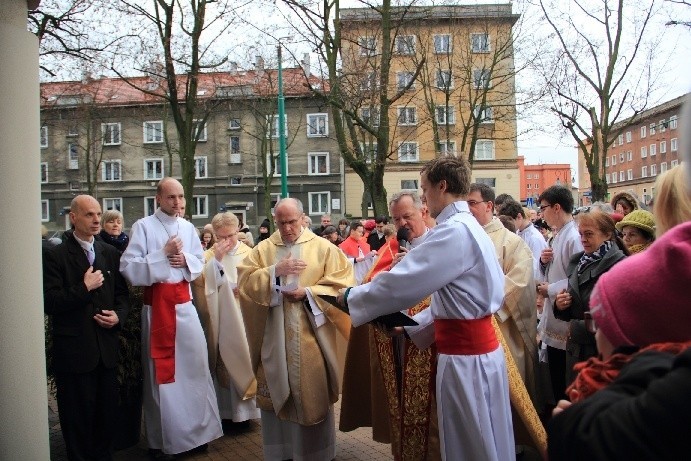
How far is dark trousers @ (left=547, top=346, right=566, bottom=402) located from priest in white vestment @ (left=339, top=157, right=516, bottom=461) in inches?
78.4

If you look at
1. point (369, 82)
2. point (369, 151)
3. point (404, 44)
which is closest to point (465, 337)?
point (369, 82)

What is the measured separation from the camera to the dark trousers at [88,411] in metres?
4.59

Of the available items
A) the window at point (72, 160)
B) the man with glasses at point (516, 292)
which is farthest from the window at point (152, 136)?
the man with glasses at point (516, 292)

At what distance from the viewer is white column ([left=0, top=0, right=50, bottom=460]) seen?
3275 mm

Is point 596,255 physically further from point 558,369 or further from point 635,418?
point 635,418

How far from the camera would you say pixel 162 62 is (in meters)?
14.5

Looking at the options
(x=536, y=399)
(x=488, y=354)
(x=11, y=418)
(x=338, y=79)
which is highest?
(x=338, y=79)

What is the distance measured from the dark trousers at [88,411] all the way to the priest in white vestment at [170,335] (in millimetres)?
510

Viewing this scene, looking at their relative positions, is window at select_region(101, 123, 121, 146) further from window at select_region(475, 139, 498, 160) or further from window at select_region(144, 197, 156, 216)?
window at select_region(475, 139, 498, 160)

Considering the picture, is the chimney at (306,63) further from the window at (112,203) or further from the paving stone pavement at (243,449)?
the window at (112,203)

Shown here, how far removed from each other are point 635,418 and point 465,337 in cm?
223

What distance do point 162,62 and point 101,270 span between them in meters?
10.8

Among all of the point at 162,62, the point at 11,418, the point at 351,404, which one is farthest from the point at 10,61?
the point at 162,62

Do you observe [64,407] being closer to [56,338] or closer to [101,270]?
[56,338]
